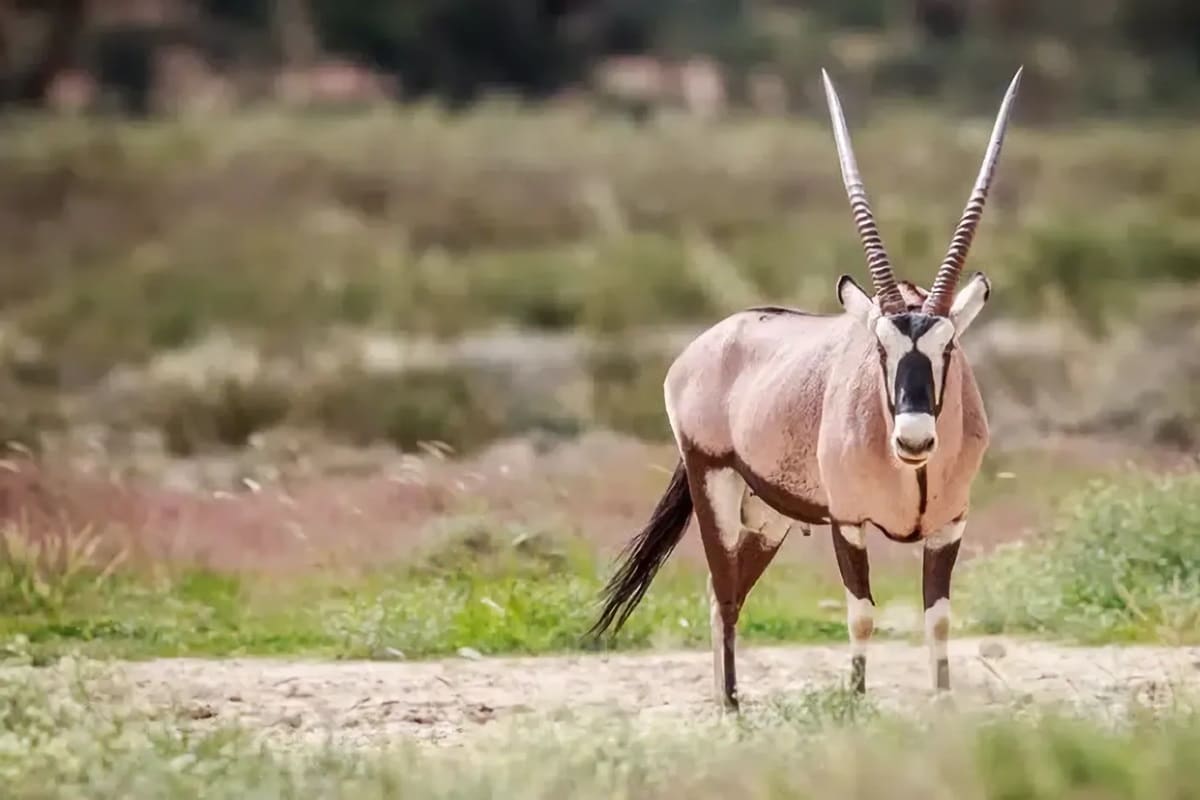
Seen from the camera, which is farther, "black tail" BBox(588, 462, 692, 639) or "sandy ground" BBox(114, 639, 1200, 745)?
"black tail" BBox(588, 462, 692, 639)

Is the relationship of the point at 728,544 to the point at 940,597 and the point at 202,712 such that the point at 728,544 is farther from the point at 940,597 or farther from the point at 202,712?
the point at 202,712

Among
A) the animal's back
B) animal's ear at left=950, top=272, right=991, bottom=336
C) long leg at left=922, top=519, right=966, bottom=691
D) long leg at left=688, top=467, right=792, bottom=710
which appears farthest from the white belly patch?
animal's ear at left=950, top=272, right=991, bottom=336

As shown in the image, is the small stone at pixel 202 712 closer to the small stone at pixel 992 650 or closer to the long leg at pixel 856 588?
the long leg at pixel 856 588

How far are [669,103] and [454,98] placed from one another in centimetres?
145

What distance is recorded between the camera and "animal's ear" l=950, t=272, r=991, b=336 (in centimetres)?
548

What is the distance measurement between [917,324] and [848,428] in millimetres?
452

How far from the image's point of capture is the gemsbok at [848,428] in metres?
5.41

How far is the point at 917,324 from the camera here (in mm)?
5305

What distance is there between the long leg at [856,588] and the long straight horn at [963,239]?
29.2 inches

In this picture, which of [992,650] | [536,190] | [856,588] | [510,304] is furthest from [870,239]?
[536,190]

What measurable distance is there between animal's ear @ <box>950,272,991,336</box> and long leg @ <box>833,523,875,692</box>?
71 cm

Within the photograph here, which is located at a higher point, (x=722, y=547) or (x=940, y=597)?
(x=940, y=597)

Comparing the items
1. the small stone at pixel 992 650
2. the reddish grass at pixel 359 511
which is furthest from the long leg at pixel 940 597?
the reddish grass at pixel 359 511

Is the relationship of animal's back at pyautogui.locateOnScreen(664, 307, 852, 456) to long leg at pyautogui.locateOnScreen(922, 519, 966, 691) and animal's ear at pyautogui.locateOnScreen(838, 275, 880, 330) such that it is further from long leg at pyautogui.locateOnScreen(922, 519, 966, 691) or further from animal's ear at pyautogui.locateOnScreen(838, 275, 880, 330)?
long leg at pyautogui.locateOnScreen(922, 519, 966, 691)
